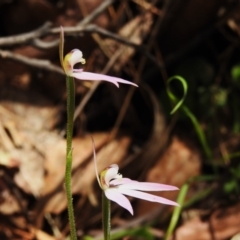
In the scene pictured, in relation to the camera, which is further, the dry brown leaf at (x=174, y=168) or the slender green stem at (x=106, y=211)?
the dry brown leaf at (x=174, y=168)

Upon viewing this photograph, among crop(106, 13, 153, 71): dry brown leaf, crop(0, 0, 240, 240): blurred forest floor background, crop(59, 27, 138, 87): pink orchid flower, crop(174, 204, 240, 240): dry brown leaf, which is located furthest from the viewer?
crop(106, 13, 153, 71): dry brown leaf

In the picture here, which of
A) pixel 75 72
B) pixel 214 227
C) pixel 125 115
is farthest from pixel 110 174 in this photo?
pixel 125 115

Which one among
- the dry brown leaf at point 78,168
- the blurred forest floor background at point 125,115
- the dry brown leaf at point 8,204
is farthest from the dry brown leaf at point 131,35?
the dry brown leaf at point 8,204

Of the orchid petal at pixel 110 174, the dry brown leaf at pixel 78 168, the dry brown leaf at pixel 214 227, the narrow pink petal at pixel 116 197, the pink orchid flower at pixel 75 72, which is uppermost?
the pink orchid flower at pixel 75 72

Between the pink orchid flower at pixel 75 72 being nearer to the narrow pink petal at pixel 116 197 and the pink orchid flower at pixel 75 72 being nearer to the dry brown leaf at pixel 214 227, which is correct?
the narrow pink petal at pixel 116 197

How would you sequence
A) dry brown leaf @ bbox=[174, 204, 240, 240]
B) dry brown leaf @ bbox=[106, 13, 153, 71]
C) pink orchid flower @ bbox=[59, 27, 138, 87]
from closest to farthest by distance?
pink orchid flower @ bbox=[59, 27, 138, 87], dry brown leaf @ bbox=[174, 204, 240, 240], dry brown leaf @ bbox=[106, 13, 153, 71]

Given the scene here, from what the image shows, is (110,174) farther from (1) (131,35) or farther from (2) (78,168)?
(1) (131,35)

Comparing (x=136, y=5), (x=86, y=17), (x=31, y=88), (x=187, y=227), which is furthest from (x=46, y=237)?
(x=136, y=5)

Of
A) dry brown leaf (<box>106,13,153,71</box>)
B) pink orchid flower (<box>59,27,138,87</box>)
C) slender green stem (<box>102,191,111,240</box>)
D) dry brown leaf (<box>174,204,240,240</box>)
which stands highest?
pink orchid flower (<box>59,27,138,87</box>)

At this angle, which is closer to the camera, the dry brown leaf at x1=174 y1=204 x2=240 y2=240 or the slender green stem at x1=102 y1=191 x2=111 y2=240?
the slender green stem at x1=102 y1=191 x2=111 y2=240

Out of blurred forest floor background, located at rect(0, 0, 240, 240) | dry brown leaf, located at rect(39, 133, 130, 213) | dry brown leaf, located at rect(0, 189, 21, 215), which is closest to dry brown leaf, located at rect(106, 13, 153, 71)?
blurred forest floor background, located at rect(0, 0, 240, 240)

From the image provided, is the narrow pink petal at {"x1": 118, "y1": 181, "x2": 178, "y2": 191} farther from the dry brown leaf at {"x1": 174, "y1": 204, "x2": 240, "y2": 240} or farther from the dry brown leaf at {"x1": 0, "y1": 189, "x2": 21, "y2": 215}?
the dry brown leaf at {"x1": 0, "y1": 189, "x2": 21, "y2": 215}
